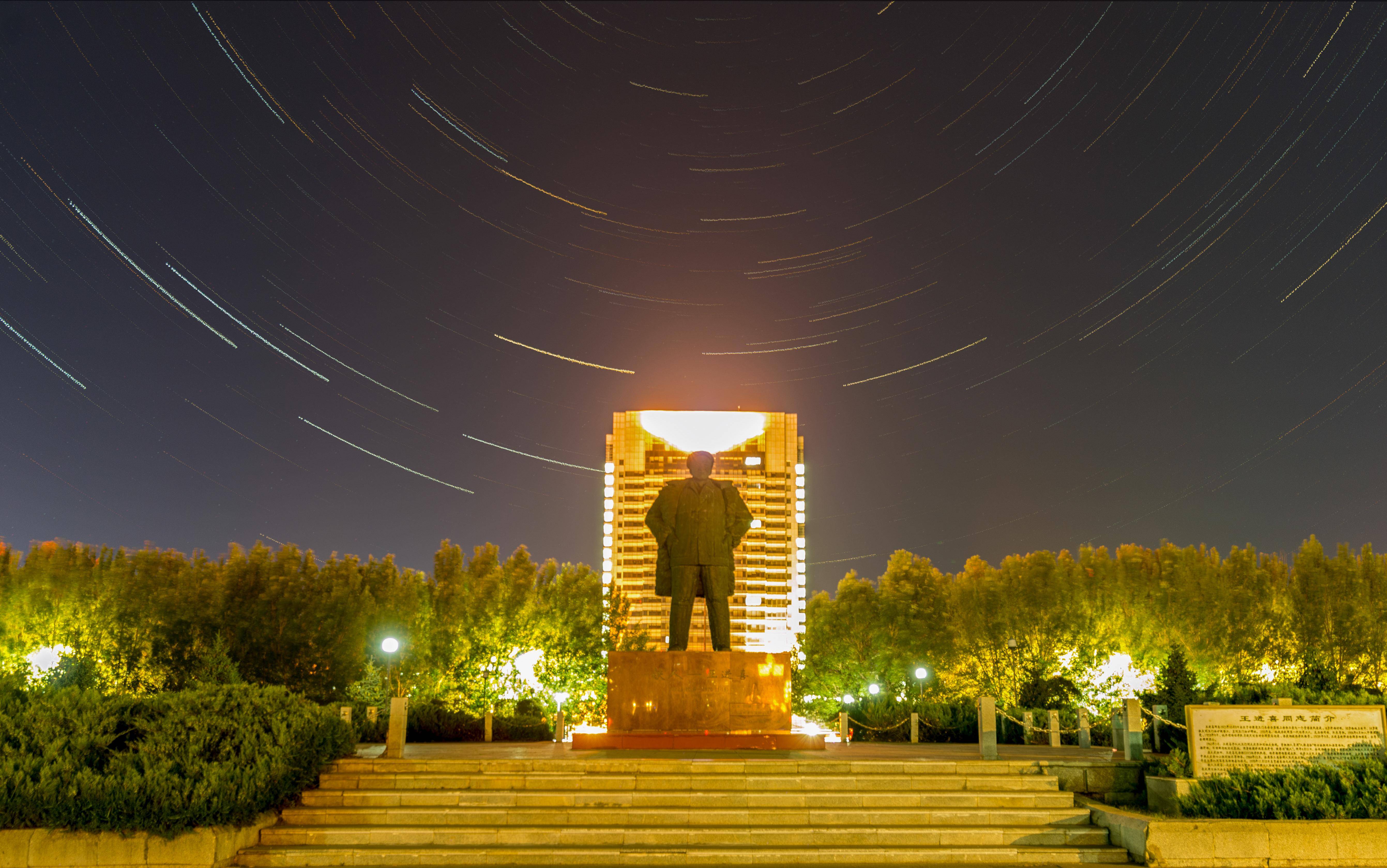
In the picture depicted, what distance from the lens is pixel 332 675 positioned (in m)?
37.8

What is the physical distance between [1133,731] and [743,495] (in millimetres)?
113893

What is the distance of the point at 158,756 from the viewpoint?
1095 cm

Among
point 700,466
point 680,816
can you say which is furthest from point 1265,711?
point 700,466

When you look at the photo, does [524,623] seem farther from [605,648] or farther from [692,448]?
[692,448]

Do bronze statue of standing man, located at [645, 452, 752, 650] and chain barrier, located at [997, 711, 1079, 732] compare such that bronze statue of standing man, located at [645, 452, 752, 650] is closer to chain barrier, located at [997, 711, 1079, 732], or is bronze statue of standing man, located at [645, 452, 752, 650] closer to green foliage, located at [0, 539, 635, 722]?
chain barrier, located at [997, 711, 1079, 732]

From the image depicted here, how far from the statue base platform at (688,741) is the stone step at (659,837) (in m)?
3.07

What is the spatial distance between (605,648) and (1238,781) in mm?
39209

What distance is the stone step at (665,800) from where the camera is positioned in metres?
11.6

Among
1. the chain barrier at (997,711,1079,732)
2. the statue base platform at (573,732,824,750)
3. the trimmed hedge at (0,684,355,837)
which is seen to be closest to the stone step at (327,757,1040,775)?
the trimmed hedge at (0,684,355,837)

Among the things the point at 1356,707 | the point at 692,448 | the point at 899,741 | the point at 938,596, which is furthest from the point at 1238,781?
the point at 692,448

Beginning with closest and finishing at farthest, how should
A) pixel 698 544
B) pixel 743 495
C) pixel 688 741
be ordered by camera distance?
pixel 688 741
pixel 698 544
pixel 743 495

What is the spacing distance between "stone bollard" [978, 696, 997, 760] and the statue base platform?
2.35 meters

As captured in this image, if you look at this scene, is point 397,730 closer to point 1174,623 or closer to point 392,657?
point 392,657

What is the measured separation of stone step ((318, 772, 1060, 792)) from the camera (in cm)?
1192
